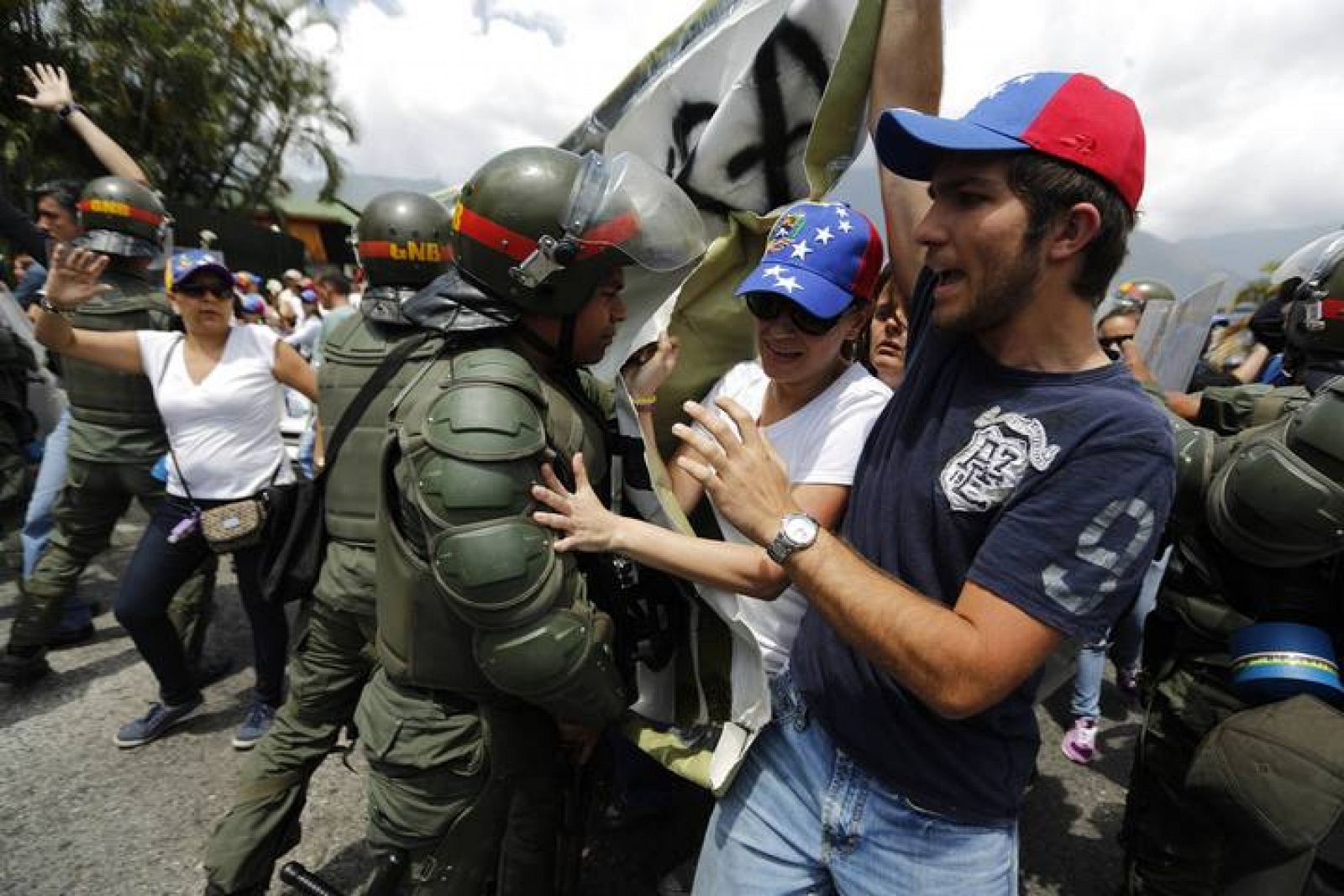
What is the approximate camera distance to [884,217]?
73.1 inches

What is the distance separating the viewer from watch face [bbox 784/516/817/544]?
1200mm

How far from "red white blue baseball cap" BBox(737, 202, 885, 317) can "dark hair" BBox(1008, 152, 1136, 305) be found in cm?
51

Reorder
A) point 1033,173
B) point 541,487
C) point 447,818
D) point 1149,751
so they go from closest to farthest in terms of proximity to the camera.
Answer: point 1033,173
point 541,487
point 447,818
point 1149,751

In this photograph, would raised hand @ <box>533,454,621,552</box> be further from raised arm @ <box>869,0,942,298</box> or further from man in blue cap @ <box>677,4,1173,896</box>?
raised arm @ <box>869,0,942,298</box>

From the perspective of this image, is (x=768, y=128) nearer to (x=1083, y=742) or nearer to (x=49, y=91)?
(x=1083, y=742)

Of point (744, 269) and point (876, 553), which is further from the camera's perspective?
point (744, 269)

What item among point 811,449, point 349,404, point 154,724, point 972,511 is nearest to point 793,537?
point 972,511

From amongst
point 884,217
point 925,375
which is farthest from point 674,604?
point 884,217

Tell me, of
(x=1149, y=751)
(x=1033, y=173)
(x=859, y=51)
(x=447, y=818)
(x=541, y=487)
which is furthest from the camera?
(x=1149, y=751)

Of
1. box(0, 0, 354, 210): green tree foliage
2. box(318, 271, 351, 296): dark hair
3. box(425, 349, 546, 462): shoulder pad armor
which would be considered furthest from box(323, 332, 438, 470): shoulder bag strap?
box(0, 0, 354, 210): green tree foliage

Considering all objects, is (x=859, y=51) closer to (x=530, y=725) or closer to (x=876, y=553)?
(x=876, y=553)

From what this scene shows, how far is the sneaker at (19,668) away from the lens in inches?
142

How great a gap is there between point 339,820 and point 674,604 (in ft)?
6.48

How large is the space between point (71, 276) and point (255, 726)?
2128mm
